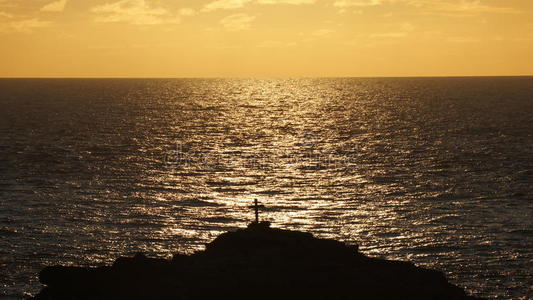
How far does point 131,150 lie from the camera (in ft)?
393

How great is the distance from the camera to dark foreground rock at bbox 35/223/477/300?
3306 cm

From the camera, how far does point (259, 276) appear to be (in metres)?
34.1

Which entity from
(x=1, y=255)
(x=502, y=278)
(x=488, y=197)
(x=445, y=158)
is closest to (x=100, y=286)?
(x=1, y=255)

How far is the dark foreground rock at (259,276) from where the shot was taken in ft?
108

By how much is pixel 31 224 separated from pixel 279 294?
4225cm

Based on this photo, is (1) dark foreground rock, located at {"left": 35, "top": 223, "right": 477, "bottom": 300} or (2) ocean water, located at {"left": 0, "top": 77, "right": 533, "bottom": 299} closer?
(1) dark foreground rock, located at {"left": 35, "top": 223, "right": 477, "bottom": 300}

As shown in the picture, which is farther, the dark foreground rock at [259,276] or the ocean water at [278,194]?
the ocean water at [278,194]

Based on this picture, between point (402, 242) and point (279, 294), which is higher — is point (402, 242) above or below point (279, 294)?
below

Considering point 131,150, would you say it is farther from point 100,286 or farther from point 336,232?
point 100,286

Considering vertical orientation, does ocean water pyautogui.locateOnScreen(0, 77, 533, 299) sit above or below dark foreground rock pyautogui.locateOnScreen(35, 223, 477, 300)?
below

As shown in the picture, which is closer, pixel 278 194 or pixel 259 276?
pixel 259 276

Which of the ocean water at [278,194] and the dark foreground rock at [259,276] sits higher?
the dark foreground rock at [259,276]

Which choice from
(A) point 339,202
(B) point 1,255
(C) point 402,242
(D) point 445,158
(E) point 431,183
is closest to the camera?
(B) point 1,255

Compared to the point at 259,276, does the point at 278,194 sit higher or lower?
lower
